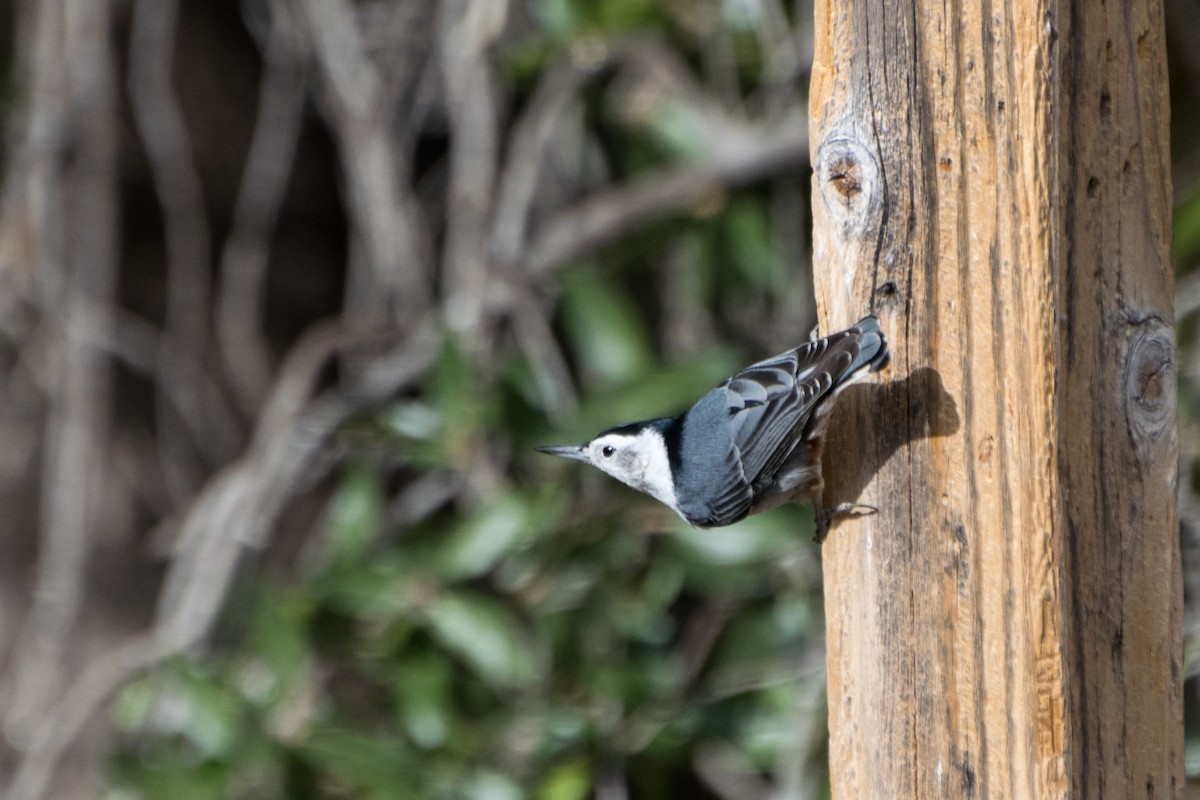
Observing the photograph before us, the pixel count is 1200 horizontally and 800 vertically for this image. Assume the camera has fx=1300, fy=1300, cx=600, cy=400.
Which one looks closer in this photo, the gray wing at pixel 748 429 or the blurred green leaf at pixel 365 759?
the gray wing at pixel 748 429

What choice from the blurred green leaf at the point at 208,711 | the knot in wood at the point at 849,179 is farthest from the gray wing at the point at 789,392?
the blurred green leaf at the point at 208,711

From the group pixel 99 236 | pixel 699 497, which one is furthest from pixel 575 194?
pixel 699 497

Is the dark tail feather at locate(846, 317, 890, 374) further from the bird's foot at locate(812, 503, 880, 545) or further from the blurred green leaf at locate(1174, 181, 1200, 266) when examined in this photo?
the blurred green leaf at locate(1174, 181, 1200, 266)

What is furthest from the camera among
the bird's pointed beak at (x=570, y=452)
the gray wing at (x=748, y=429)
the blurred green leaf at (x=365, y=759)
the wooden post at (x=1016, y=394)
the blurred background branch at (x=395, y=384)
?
the blurred background branch at (x=395, y=384)

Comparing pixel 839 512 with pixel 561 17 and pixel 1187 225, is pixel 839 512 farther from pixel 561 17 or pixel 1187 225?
pixel 561 17

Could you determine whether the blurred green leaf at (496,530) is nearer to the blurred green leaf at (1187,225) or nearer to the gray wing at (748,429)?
the gray wing at (748,429)

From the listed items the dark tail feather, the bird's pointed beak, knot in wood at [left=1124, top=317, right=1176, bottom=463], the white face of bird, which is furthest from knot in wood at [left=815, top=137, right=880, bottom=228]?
the bird's pointed beak

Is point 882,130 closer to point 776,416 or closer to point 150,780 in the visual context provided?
point 776,416
